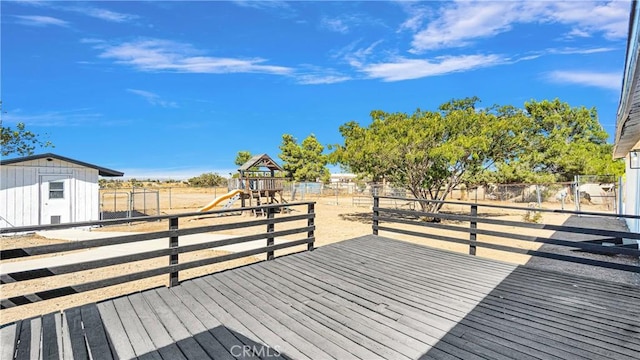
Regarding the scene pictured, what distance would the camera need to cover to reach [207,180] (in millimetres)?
45031

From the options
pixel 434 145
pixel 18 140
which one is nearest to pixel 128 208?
pixel 18 140

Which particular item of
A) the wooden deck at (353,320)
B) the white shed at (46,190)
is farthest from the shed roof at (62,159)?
the wooden deck at (353,320)

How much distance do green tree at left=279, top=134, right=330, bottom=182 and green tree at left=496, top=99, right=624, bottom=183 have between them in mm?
17373

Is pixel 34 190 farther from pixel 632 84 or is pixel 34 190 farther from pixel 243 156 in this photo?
pixel 243 156

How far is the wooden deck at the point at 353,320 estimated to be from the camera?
2289 millimetres

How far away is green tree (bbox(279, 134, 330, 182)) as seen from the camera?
33156mm

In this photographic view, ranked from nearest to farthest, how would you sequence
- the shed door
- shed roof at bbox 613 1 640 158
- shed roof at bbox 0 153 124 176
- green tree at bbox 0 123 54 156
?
shed roof at bbox 613 1 640 158 < shed roof at bbox 0 153 124 176 < the shed door < green tree at bbox 0 123 54 156

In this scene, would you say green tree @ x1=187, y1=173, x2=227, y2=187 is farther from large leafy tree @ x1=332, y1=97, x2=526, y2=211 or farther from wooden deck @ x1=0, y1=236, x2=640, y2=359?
wooden deck @ x1=0, y1=236, x2=640, y2=359

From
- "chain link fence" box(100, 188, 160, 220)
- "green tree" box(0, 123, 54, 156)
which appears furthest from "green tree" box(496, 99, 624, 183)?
"green tree" box(0, 123, 54, 156)

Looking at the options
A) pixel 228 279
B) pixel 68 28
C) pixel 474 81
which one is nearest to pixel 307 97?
pixel 474 81

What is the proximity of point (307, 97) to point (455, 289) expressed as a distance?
29.5 meters

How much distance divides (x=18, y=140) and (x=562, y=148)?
1462 inches

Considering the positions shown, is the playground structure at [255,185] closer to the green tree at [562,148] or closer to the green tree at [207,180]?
the green tree at [562,148]

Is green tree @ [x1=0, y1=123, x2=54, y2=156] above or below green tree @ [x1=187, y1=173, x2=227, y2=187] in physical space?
Answer: above
